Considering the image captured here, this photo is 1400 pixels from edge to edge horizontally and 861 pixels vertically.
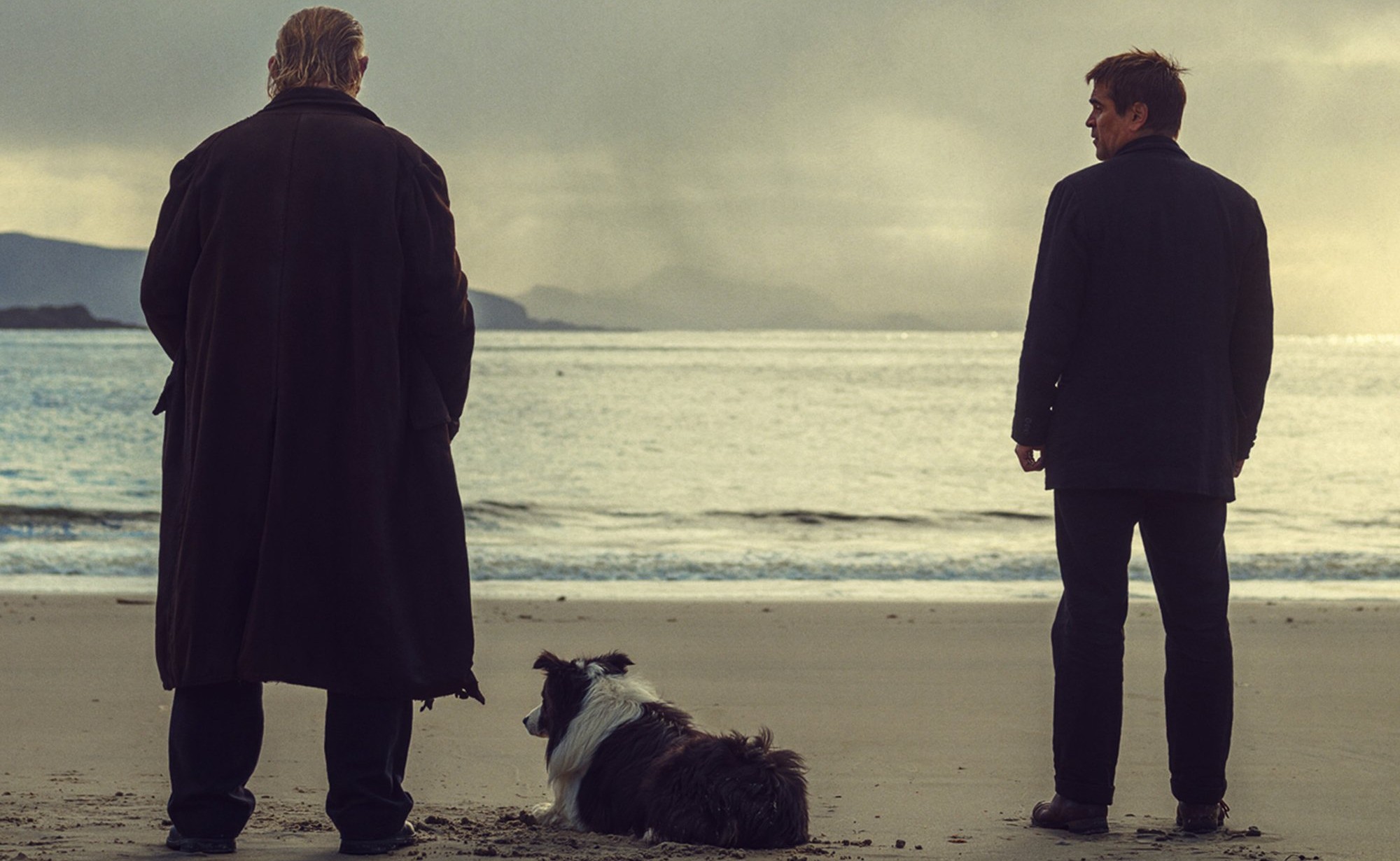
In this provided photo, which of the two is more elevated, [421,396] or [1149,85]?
[1149,85]

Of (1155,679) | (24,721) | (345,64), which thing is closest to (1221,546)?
(345,64)

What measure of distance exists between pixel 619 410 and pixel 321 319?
3789 centimetres

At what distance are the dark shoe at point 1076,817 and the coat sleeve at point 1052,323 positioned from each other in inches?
35.5

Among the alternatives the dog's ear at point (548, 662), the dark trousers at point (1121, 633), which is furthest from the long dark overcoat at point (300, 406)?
the dark trousers at point (1121, 633)

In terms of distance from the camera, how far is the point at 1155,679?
19.4 feet

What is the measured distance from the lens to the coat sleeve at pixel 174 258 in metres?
2.89

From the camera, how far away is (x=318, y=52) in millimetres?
2965

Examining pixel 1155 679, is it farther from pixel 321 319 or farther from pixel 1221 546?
pixel 321 319

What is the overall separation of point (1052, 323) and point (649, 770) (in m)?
1.45

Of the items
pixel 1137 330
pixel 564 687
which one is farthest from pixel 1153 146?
pixel 564 687

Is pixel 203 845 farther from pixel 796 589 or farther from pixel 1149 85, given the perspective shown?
pixel 796 589

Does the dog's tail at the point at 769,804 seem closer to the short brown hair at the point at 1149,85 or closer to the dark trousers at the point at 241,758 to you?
the dark trousers at the point at 241,758

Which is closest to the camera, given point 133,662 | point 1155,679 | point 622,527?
point 1155,679

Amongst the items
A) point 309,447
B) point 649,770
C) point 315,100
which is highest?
point 315,100
